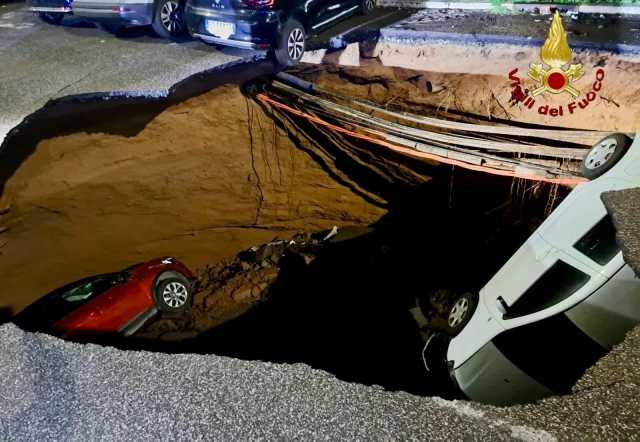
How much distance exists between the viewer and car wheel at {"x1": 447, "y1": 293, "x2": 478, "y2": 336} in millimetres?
6059

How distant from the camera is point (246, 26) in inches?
310

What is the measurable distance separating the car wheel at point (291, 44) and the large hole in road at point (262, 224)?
1.00 metres

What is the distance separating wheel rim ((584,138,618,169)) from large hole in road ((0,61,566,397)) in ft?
7.96

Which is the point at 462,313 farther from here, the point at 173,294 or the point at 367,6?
the point at 367,6

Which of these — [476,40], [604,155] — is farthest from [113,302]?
[476,40]

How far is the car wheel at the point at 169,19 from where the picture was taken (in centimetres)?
936

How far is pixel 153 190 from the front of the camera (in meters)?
9.37

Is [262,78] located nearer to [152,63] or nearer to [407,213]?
[152,63]

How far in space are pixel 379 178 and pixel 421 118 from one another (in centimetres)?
280

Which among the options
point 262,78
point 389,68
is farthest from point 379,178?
point 262,78

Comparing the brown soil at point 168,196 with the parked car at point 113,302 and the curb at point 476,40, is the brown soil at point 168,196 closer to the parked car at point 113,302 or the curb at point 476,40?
the parked car at point 113,302

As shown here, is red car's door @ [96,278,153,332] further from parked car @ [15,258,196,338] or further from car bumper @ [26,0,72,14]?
car bumper @ [26,0,72,14]

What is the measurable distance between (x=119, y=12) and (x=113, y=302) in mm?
5668

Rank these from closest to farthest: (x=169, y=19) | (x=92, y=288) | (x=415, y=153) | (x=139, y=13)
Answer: (x=92, y=288) → (x=415, y=153) → (x=139, y=13) → (x=169, y=19)
